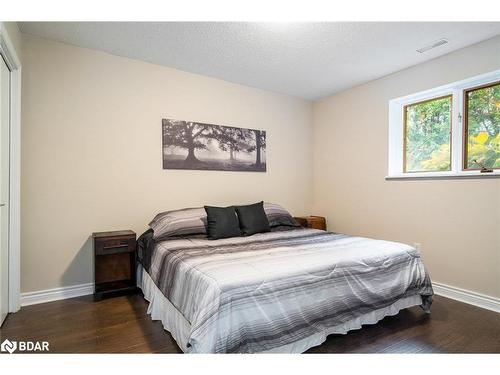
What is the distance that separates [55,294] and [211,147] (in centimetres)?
225

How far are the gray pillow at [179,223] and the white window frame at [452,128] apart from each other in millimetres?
2331

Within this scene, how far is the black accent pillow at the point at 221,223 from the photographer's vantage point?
2787 mm

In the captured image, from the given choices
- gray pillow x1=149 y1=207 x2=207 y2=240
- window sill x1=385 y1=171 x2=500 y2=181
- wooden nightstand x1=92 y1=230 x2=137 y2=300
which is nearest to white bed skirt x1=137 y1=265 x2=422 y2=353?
wooden nightstand x1=92 y1=230 x2=137 y2=300

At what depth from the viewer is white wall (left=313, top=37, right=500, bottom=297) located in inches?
101

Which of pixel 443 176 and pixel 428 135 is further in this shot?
pixel 428 135

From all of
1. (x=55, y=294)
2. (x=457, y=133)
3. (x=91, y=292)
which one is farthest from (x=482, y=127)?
(x=55, y=294)

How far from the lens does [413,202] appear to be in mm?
3107

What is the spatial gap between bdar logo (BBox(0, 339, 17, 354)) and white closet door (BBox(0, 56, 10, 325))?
0.35 meters

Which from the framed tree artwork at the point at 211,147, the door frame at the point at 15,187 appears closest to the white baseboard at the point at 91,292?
the door frame at the point at 15,187

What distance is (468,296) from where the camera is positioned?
8.61ft

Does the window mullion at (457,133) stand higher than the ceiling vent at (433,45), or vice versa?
the ceiling vent at (433,45)

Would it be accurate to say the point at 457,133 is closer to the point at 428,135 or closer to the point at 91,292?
the point at 428,135

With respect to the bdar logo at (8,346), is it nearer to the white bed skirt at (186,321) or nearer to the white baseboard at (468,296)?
the white bed skirt at (186,321)
